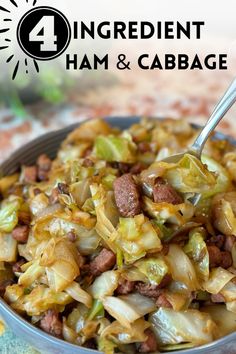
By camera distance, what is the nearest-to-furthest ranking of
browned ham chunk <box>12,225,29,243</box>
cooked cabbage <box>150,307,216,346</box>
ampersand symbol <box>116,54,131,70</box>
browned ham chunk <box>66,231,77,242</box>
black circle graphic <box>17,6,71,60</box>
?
1. cooked cabbage <box>150,307,216,346</box>
2. browned ham chunk <box>66,231,77,242</box>
3. browned ham chunk <box>12,225,29,243</box>
4. black circle graphic <box>17,6,71,60</box>
5. ampersand symbol <box>116,54,131,70</box>

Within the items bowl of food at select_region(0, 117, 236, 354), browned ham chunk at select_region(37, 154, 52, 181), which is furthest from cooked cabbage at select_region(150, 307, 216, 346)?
browned ham chunk at select_region(37, 154, 52, 181)

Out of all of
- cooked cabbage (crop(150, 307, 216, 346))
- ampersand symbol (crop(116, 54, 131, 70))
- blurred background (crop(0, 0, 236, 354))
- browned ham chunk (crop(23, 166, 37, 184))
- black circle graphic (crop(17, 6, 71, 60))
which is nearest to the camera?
cooked cabbage (crop(150, 307, 216, 346))

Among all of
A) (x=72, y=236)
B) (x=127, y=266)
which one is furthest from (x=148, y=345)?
(x=72, y=236)

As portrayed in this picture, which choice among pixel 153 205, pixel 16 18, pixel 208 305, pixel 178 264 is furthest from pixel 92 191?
pixel 16 18

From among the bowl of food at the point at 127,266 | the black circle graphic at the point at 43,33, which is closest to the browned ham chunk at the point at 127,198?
the bowl of food at the point at 127,266

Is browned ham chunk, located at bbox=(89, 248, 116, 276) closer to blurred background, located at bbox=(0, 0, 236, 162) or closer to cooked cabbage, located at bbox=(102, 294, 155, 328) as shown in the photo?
cooked cabbage, located at bbox=(102, 294, 155, 328)
